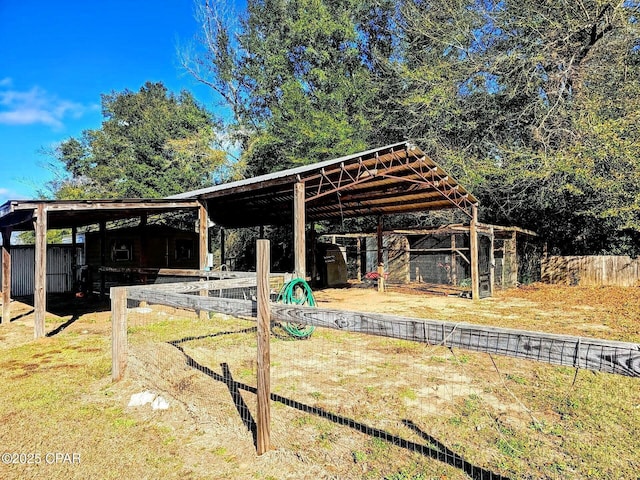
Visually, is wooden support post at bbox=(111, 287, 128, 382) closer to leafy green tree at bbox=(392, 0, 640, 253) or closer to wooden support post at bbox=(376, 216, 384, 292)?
wooden support post at bbox=(376, 216, 384, 292)

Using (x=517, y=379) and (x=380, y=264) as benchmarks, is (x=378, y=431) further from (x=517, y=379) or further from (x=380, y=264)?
(x=380, y=264)

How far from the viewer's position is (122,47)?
80.1ft

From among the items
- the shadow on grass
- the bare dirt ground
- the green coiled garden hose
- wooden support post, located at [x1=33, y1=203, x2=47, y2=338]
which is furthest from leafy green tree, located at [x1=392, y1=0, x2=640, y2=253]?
wooden support post, located at [x1=33, y1=203, x2=47, y2=338]

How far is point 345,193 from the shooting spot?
472 inches

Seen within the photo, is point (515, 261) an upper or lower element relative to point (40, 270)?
lower

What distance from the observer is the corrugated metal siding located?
615 inches

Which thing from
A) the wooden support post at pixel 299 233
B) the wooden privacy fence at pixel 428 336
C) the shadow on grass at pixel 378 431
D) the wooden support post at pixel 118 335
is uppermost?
the wooden support post at pixel 299 233

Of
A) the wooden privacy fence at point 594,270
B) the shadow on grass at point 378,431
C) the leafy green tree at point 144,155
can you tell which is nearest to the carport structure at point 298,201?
the shadow on grass at point 378,431

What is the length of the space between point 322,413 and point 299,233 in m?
4.67

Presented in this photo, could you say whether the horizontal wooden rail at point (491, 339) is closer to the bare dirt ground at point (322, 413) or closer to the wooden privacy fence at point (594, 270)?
the bare dirt ground at point (322, 413)

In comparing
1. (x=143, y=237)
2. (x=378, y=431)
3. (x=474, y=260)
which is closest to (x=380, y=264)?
(x=474, y=260)

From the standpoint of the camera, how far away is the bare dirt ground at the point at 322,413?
2783 mm

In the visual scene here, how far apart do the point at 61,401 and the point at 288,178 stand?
545 cm

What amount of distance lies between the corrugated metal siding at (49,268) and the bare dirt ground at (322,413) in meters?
10.8
